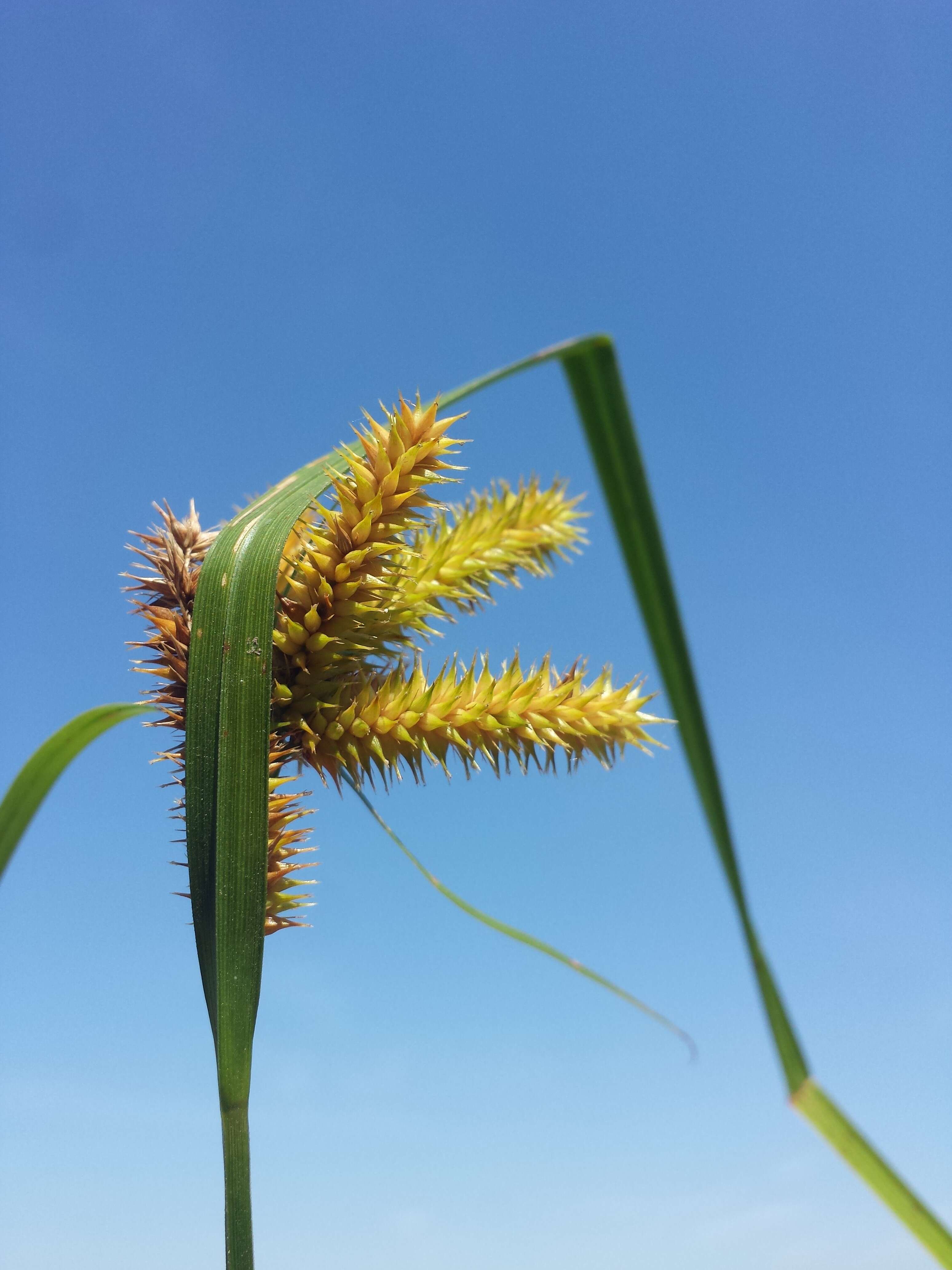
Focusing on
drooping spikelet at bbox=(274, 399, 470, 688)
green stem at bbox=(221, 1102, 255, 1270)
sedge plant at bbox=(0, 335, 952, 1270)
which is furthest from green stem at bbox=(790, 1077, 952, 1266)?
drooping spikelet at bbox=(274, 399, 470, 688)

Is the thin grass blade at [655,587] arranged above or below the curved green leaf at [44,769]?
below

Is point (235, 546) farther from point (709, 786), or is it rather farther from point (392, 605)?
point (709, 786)

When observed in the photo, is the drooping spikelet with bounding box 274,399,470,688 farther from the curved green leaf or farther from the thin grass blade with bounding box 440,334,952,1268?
the thin grass blade with bounding box 440,334,952,1268

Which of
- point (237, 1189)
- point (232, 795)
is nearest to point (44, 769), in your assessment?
point (232, 795)

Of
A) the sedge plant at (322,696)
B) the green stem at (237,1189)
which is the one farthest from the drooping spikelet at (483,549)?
the green stem at (237,1189)

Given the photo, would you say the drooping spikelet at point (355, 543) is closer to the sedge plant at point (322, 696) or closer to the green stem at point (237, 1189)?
the sedge plant at point (322, 696)

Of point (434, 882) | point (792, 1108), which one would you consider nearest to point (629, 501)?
point (792, 1108)

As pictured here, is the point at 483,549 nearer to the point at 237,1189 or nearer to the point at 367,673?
the point at 367,673
